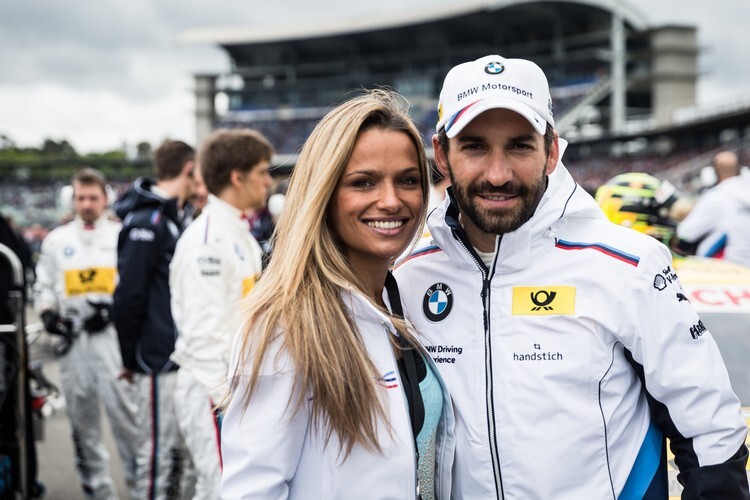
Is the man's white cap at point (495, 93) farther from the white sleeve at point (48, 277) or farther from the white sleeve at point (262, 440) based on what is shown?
the white sleeve at point (48, 277)

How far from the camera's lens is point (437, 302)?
207 centimetres

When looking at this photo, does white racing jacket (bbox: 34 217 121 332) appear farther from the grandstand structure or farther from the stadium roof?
the stadium roof

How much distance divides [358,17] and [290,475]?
193ft

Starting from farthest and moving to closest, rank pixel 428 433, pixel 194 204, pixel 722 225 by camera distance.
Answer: pixel 194 204
pixel 722 225
pixel 428 433

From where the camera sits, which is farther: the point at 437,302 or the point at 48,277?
the point at 48,277

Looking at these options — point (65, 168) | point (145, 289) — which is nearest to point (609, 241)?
point (145, 289)

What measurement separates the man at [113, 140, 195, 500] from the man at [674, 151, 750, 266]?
3.90 metres

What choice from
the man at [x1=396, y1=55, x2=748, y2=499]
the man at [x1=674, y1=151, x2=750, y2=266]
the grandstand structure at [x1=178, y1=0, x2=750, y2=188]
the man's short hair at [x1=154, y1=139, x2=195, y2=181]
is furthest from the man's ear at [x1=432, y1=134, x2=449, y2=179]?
the grandstand structure at [x1=178, y1=0, x2=750, y2=188]

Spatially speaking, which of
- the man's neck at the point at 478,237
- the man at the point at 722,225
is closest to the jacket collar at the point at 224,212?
the man's neck at the point at 478,237

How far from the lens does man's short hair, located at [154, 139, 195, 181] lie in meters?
4.51

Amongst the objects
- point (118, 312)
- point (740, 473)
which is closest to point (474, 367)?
point (740, 473)

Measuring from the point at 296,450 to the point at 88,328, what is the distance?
12.8ft

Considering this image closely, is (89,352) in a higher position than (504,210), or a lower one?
lower

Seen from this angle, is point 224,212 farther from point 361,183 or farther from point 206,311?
point 361,183
